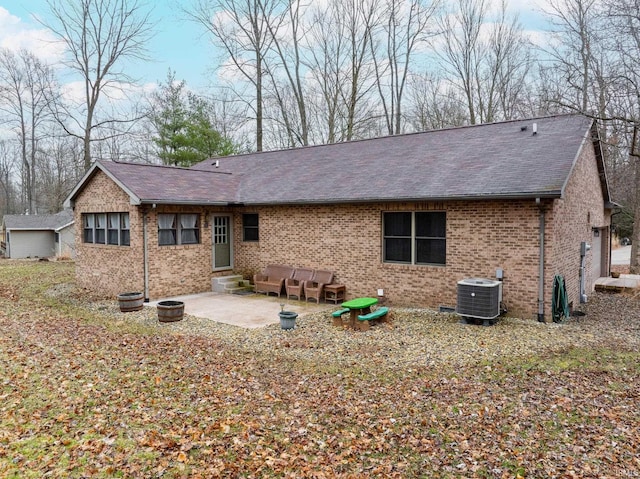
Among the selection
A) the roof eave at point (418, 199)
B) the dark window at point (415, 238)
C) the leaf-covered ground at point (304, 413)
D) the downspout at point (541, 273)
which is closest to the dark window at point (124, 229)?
the roof eave at point (418, 199)

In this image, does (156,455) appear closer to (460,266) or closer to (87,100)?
(460,266)

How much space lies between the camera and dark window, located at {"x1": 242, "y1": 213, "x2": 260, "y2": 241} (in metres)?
14.8

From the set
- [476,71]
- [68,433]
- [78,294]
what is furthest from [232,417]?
[476,71]

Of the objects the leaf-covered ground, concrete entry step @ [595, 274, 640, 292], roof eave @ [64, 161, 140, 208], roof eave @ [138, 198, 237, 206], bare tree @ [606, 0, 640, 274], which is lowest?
the leaf-covered ground

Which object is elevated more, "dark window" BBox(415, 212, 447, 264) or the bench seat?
"dark window" BBox(415, 212, 447, 264)

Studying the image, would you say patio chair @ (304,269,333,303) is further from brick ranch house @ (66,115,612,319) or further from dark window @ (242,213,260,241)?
dark window @ (242,213,260,241)

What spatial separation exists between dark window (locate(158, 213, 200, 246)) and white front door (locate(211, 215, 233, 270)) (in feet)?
2.06

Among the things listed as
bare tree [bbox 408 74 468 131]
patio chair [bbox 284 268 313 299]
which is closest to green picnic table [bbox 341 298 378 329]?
patio chair [bbox 284 268 313 299]

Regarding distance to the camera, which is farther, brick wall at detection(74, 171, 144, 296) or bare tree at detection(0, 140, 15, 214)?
bare tree at detection(0, 140, 15, 214)

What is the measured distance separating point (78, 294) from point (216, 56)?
1886 cm

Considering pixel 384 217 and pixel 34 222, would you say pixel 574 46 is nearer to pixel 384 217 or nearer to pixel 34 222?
pixel 384 217

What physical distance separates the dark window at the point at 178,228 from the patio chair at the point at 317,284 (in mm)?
3877

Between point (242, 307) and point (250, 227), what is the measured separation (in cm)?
380

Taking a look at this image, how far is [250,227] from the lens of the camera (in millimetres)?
14914
